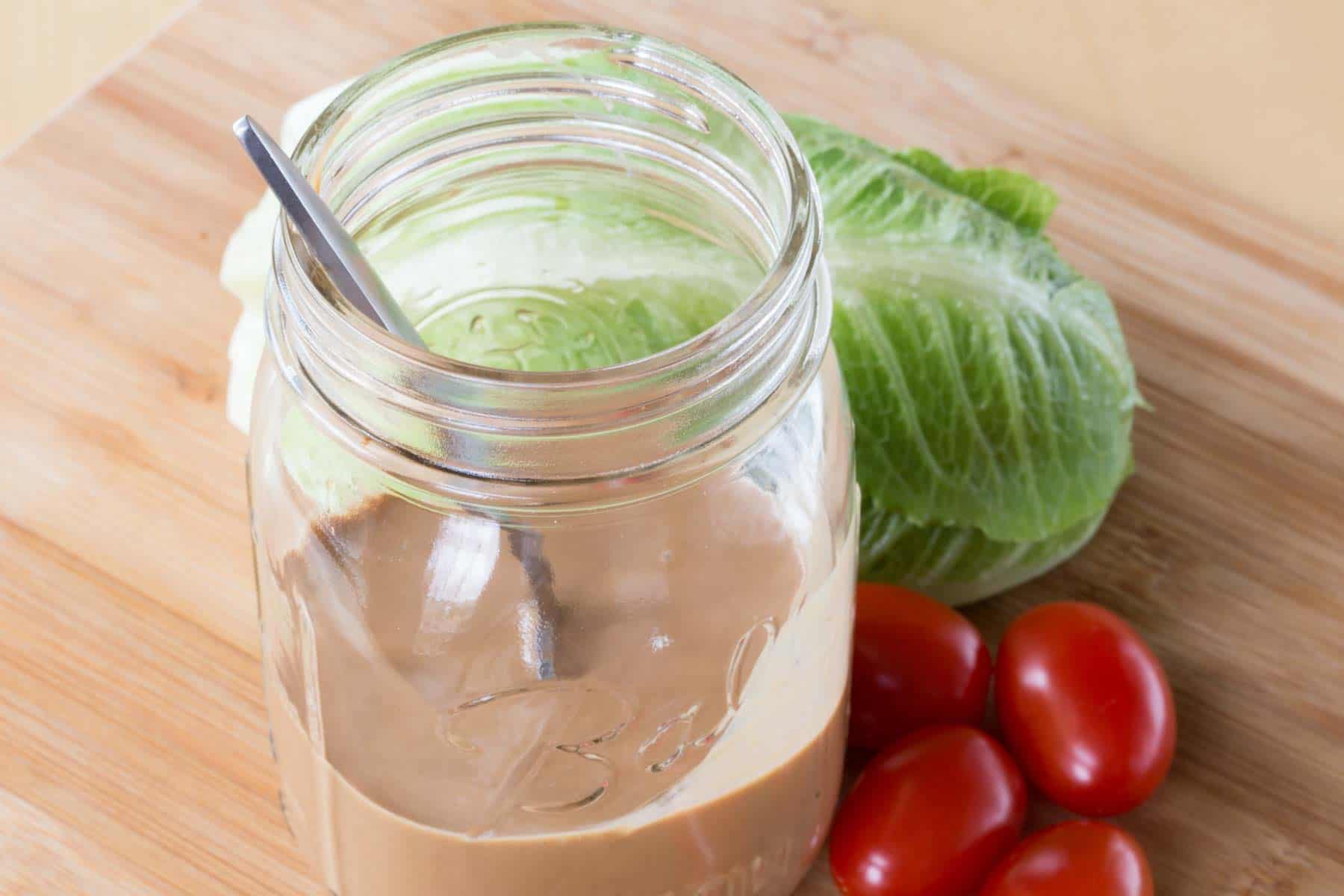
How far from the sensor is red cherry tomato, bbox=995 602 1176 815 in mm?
1050

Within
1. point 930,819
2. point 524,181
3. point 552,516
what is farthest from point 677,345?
point 930,819

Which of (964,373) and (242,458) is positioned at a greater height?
(964,373)

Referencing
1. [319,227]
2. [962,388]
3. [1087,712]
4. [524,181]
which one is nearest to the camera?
[319,227]

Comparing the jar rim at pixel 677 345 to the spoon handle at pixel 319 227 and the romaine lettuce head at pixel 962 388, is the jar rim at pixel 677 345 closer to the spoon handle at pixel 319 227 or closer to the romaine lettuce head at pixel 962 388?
the spoon handle at pixel 319 227

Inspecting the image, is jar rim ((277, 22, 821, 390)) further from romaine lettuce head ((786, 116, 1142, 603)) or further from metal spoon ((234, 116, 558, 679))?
romaine lettuce head ((786, 116, 1142, 603))

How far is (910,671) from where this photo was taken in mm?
1089

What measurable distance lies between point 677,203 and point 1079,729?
45 cm

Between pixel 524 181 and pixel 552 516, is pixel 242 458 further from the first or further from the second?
pixel 552 516

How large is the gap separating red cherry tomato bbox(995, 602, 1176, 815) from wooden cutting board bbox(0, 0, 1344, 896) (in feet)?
0.22

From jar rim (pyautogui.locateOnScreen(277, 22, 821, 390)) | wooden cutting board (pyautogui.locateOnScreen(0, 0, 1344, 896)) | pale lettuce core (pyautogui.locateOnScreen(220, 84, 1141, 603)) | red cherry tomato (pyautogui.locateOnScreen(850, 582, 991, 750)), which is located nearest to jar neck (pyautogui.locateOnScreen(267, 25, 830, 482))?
jar rim (pyautogui.locateOnScreen(277, 22, 821, 390))

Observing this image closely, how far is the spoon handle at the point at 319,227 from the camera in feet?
A: 2.28

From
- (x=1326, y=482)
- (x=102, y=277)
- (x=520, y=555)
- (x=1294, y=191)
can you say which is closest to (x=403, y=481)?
(x=520, y=555)

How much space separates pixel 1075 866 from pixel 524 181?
1.79 ft

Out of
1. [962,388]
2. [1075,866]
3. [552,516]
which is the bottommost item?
[1075,866]
